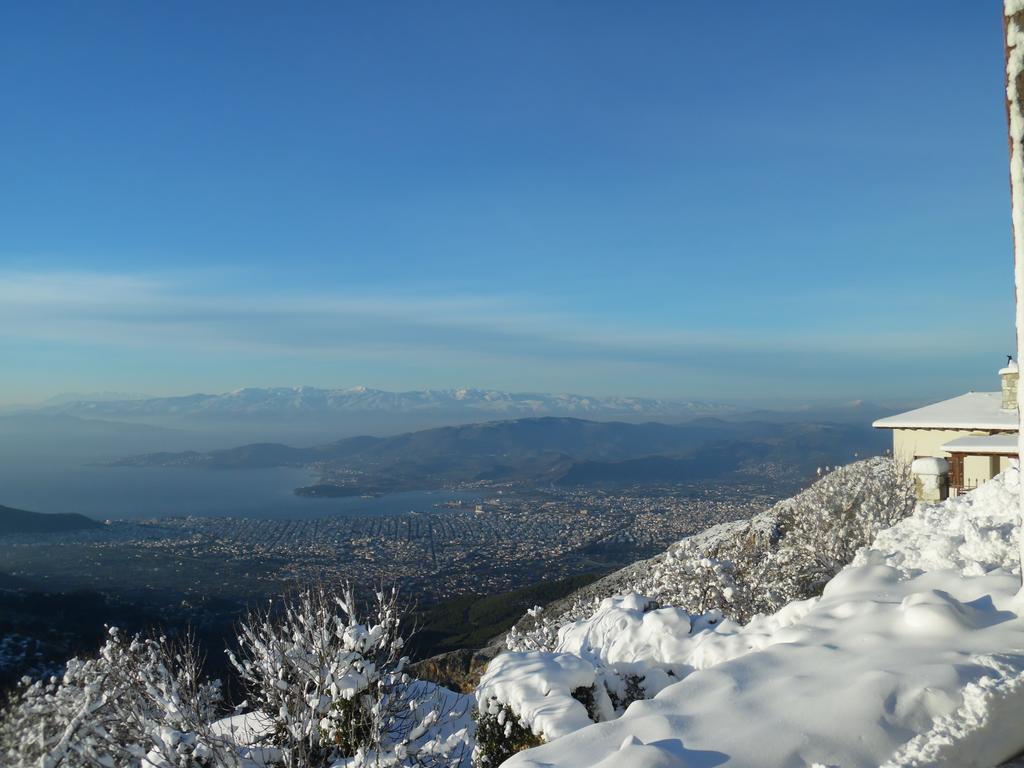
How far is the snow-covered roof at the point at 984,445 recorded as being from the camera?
56.7 ft

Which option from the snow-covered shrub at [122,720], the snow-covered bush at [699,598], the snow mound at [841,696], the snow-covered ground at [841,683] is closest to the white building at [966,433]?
the snow-covered bush at [699,598]

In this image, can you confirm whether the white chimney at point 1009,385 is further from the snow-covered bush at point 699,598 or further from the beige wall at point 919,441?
the snow-covered bush at point 699,598

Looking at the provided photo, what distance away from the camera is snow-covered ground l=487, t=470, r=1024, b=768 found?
4.26 metres

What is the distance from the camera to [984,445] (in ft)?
58.4

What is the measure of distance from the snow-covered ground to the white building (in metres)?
11.6

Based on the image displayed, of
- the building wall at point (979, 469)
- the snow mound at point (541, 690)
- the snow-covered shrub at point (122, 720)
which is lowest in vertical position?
the snow-covered shrub at point (122, 720)

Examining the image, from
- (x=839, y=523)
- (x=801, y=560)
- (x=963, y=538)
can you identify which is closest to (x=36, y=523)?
(x=801, y=560)

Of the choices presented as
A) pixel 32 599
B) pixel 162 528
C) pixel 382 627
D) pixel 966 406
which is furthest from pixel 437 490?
pixel 382 627

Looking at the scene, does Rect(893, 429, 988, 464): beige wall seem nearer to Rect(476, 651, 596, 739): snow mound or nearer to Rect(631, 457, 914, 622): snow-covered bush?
Rect(631, 457, 914, 622): snow-covered bush

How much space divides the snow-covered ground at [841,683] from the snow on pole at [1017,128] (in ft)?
5.23

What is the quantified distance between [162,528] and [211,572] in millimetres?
59256

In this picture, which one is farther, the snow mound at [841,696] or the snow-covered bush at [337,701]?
the snow-covered bush at [337,701]

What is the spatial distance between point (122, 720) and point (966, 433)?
2392cm

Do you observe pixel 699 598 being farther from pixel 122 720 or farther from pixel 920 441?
pixel 920 441
